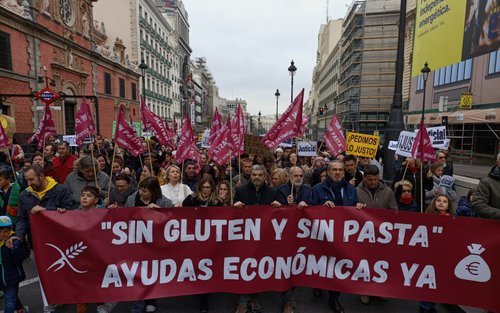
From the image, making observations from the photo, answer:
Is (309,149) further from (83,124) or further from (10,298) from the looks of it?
(10,298)

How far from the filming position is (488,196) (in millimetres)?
3500

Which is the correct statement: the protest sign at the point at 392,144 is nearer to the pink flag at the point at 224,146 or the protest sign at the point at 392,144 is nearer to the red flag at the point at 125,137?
the pink flag at the point at 224,146

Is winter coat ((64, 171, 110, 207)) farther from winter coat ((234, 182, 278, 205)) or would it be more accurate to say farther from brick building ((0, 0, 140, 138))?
brick building ((0, 0, 140, 138))

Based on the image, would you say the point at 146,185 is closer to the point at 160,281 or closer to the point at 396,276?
the point at 160,281

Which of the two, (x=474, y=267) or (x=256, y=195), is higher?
(x=256, y=195)

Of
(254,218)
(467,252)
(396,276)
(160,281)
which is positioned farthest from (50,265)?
(467,252)

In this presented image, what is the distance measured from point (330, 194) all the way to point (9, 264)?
3.70 metres

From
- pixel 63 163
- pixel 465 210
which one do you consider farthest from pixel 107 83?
pixel 465 210

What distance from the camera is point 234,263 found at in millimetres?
3562

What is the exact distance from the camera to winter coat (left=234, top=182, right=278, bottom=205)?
154 inches

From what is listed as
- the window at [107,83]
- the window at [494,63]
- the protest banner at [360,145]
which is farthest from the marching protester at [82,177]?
the window at [107,83]

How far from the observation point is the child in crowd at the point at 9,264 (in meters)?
3.19

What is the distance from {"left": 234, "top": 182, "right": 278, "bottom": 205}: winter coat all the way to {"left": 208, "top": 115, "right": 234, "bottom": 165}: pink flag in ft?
4.35

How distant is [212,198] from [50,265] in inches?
75.1
